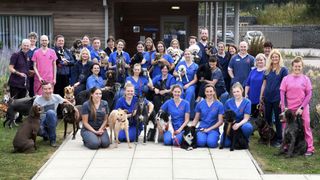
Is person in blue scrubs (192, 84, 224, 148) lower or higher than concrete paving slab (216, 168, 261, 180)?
higher

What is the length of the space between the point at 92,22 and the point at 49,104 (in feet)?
28.4

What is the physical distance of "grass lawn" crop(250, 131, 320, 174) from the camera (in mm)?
8234

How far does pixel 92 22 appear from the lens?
18.4 m

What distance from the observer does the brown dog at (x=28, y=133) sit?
9.22 metres

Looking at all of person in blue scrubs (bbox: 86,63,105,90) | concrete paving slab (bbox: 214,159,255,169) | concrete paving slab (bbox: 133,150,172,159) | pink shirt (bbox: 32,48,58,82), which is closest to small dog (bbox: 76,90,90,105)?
person in blue scrubs (bbox: 86,63,105,90)

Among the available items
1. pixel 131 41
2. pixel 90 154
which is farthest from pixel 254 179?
pixel 131 41

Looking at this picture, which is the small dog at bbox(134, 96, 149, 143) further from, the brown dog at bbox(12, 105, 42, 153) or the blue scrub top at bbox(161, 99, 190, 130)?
the brown dog at bbox(12, 105, 42, 153)

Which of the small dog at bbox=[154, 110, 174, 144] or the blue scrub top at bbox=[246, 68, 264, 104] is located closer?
the small dog at bbox=[154, 110, 174, 144]

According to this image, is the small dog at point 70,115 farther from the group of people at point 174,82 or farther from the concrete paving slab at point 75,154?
the concrete paving slab at point 75,154

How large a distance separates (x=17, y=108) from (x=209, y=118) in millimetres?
4090

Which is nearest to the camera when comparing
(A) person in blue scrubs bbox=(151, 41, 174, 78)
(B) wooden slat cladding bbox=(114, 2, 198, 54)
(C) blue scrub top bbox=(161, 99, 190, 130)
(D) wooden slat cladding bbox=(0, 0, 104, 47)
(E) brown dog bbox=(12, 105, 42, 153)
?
(E) brown dog bbox=(12, 105, 42, 153)

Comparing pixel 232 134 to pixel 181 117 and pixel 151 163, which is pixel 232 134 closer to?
pixel 181 117

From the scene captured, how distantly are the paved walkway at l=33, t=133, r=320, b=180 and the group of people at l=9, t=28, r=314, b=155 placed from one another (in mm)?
367

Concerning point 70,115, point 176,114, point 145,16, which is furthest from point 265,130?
point 145,16
